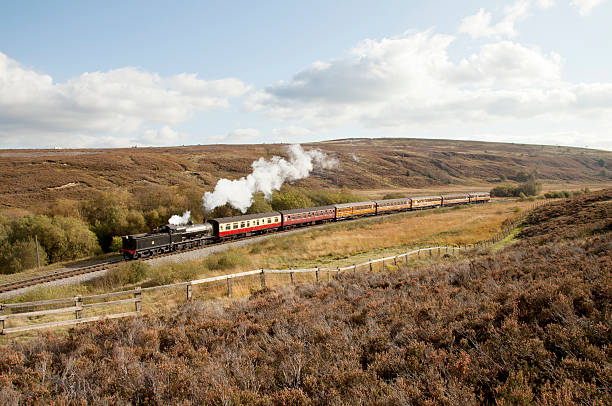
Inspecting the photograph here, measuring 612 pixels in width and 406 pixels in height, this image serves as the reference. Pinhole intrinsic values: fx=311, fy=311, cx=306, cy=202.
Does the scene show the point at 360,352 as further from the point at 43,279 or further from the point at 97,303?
the point at 43,279

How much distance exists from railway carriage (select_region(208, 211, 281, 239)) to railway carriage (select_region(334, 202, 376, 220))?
1074 cm

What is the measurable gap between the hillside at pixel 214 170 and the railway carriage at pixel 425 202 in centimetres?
3467

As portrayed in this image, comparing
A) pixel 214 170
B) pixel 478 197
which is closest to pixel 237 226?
pixel 478 197

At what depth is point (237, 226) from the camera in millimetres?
30266

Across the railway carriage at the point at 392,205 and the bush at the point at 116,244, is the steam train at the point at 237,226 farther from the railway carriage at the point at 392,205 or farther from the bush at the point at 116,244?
the bush at the point at 116,244

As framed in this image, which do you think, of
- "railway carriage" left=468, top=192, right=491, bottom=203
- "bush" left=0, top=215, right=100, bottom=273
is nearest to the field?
"bush" left=0, top=215, right=100, bottom=273

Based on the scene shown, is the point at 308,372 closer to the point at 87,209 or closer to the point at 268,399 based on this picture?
the point at 268,399

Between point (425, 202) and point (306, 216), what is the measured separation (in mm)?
26737

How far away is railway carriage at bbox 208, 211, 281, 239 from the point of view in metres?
28.9

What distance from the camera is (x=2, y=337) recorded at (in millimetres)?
8656

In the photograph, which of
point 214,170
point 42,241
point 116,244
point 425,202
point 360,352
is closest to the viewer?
point 360,352

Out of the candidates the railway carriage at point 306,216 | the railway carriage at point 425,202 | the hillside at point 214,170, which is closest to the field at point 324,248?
the railway carriage at point 306,216

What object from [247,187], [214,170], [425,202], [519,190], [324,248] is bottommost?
[324,248]

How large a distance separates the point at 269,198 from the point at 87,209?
22.0m
